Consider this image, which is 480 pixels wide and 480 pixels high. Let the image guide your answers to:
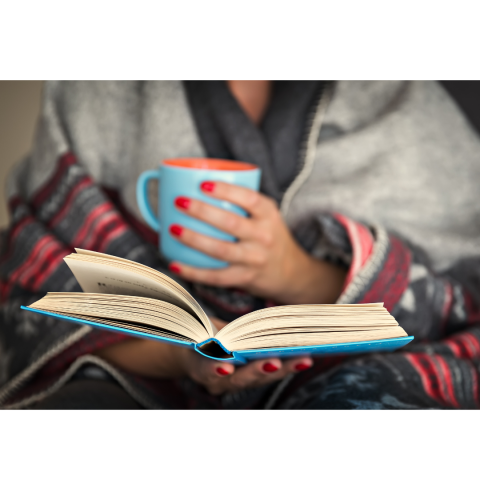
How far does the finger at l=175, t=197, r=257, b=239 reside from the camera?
24.2 inches

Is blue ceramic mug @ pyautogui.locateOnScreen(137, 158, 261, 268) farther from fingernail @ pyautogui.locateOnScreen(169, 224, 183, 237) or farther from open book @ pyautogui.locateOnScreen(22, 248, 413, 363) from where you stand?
open book @ pyautogui.locateOnScreen(22, 248, 413, 363)

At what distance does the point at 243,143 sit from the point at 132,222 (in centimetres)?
26

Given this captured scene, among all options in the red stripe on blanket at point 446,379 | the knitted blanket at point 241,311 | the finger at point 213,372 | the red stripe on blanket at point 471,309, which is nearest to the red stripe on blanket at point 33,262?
the knitted blanket at point 241,311

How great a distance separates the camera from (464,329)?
773 millimetres

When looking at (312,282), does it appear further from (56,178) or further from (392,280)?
(56,178)

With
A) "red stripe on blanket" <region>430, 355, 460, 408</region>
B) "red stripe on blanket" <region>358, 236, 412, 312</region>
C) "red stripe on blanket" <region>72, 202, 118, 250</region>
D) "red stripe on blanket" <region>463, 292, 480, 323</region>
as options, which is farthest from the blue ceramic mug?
"red stripe on blanket" <region>463, 292, 480, 323</region>

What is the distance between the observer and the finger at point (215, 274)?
659mm

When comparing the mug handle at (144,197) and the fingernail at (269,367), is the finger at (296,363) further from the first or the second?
the mug handle at (144,197)

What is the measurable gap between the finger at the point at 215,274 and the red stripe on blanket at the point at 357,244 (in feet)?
0.50

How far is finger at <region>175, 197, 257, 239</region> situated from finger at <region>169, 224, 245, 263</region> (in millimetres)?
19

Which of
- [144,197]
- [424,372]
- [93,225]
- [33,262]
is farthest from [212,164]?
[424,372]

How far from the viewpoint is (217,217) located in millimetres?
624
